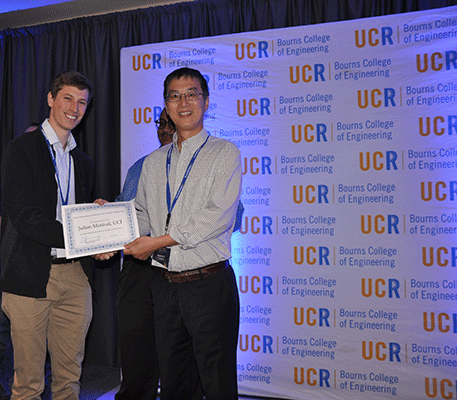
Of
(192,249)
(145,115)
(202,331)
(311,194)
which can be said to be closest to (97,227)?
(192,249)

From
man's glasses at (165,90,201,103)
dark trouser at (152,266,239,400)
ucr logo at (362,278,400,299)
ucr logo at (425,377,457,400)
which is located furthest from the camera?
ucr logo at (362,278,400,299)

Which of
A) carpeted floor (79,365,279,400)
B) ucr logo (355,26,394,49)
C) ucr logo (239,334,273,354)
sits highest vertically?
ucr logo (355,26,394,49)

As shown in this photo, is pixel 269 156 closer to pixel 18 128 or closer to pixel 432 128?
pixel 432 128

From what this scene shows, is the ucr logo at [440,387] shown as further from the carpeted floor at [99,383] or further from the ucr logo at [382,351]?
the carpeted floor at [99,383]

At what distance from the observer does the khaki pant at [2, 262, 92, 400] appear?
1.97m

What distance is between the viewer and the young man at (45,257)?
6.32 ft

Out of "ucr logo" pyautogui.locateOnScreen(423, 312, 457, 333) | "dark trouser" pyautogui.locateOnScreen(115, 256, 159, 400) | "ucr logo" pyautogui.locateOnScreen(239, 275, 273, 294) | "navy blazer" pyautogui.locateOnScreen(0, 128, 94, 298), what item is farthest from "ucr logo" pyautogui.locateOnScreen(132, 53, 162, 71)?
"ucr logo" pyautogui.locateOnScreen(423, 312, 457, 333)

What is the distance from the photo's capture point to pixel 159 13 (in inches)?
144

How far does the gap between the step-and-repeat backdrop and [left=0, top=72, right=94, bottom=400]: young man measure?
3.87 ft

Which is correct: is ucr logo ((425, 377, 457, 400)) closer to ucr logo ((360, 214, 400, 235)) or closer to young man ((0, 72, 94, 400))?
ucr logo ((360, 214, 400, 235))

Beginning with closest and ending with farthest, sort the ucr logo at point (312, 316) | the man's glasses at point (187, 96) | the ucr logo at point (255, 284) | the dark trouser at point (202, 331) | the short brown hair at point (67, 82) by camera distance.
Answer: the dark trouser at point (202, 331)
the man's glasses at point (187, 96)
the short brown hair at point (67, 82)
the ucr logo at point (312, 316)
the ucr logo at point (255, 284)

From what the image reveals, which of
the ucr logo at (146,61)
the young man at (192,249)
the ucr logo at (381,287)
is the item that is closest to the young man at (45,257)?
the young man at (192,249)

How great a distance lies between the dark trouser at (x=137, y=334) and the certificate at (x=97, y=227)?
0.26m

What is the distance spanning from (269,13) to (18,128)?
9.24 ft
